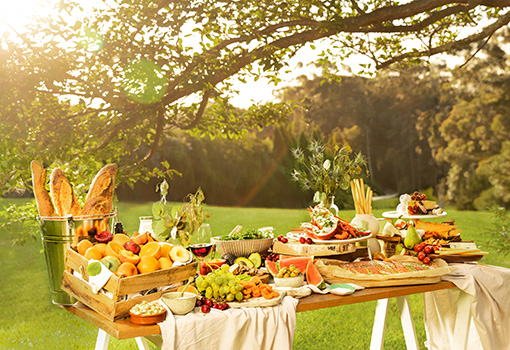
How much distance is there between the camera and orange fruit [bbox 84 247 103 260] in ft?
7.12

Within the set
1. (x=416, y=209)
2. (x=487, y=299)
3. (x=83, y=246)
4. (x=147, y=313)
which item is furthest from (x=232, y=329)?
(x=416, y=209)

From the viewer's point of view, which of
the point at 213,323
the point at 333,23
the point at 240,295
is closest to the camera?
the point at 213,323

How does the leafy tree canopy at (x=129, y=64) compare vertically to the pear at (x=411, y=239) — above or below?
above

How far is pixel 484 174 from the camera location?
1355 centimetres

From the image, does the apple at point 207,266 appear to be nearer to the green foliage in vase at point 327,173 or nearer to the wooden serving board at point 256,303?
the wooden serving board at point 256,303

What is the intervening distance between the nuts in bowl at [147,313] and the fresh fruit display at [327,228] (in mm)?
1038

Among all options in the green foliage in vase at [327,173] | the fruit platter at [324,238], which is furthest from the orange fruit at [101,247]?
the green foliage in vase at [327,173]

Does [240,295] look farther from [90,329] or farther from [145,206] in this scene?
[145,206]

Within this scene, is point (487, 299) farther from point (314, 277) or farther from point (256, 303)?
point (256, 303)

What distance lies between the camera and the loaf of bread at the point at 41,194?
2.42 m

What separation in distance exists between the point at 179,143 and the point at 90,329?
245 inches

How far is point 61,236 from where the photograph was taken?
7.88ft

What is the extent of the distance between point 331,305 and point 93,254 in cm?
100

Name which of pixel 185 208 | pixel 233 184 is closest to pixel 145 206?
pixel 233 184
